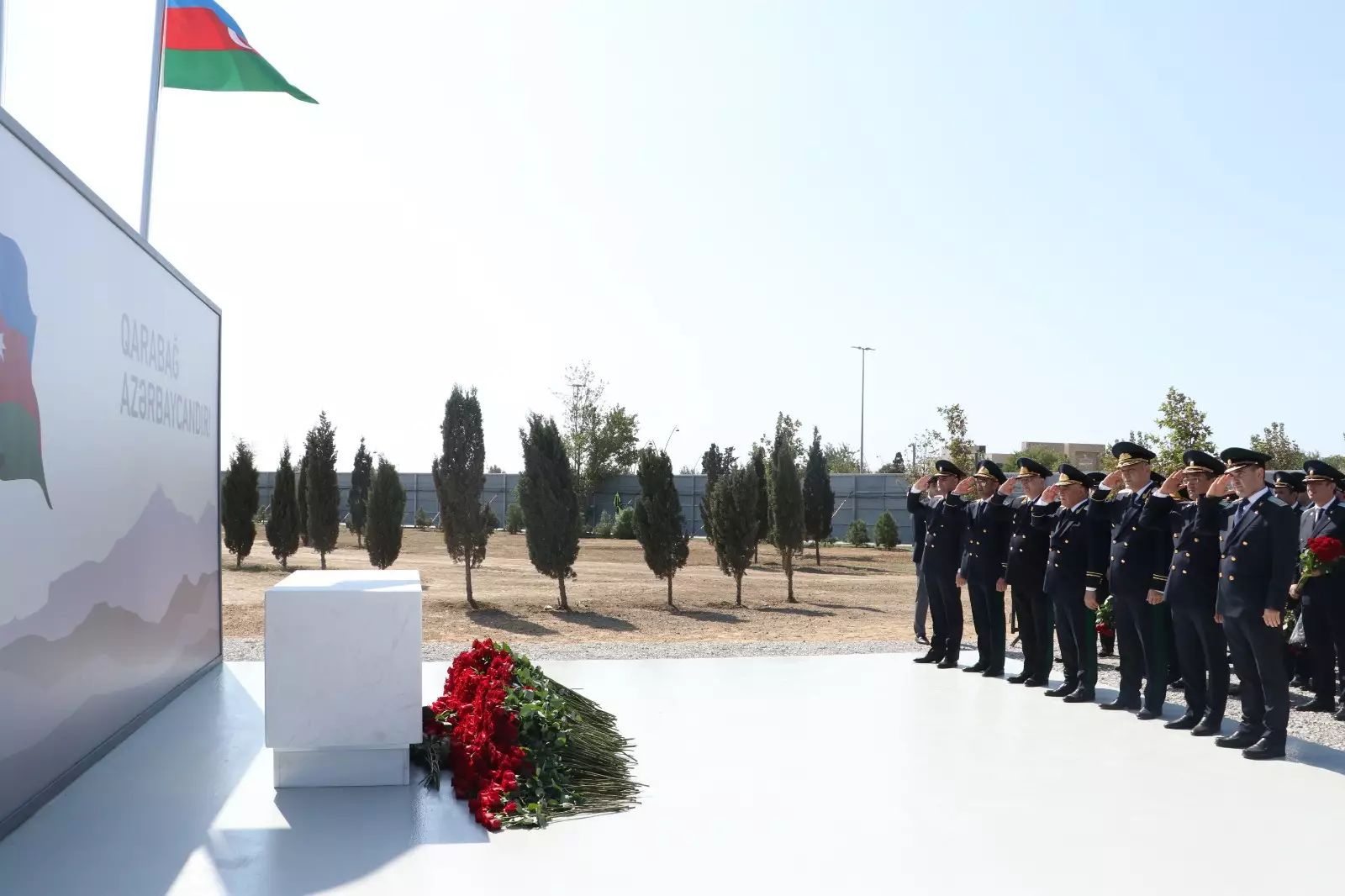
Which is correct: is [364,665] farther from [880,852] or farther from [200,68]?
[200,68]

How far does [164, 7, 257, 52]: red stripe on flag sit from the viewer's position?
28.9 ft

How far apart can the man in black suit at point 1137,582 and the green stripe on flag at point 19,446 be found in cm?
596

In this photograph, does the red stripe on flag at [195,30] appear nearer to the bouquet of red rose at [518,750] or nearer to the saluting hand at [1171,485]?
the bouquet of red rose at [518,750]

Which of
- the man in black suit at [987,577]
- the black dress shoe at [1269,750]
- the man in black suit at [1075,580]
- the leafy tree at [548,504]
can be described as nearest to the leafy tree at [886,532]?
the leafy tree at [548,504]

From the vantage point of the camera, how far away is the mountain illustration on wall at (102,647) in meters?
4.43

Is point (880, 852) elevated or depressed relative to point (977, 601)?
depressed

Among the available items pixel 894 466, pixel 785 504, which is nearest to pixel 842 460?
pixel 894 466

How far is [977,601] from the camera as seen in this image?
327 inches

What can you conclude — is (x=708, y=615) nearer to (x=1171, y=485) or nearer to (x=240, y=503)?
(x=1171, y=485)

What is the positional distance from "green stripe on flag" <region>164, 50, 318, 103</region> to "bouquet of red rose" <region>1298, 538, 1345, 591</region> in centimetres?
853

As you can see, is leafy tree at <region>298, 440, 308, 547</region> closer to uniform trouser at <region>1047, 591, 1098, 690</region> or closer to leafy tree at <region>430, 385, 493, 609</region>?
leafy tree at <region>430, 385, 493, 609</region>

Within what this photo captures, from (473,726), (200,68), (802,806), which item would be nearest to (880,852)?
(802,806)

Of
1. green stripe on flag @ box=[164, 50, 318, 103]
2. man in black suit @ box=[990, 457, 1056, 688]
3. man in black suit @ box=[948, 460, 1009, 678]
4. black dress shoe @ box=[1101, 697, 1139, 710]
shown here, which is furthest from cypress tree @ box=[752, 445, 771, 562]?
black dress shoe @ box=[1101, 697, 1139, 710]

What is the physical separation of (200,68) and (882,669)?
7302 millimetres
